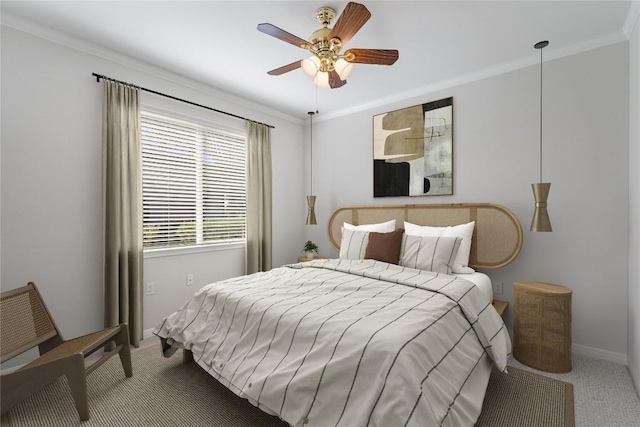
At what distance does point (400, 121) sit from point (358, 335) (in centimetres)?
293

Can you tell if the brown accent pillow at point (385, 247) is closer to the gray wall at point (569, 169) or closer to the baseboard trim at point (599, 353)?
the gray wall at point (569, 169)

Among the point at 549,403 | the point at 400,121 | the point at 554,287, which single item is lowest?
the point at 549,403

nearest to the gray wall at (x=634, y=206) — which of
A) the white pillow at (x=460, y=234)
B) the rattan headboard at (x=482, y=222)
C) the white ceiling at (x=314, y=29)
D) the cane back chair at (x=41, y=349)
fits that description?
the white ceiling at (x=314, y=29)

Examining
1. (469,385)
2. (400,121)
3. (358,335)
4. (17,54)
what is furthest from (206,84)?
(469,385)

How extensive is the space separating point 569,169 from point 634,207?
0.55 meters

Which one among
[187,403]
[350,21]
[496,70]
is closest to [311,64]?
[350,21]

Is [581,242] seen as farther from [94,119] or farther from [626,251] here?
[94,119]

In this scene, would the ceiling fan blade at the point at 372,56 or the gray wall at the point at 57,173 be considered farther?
the gray wall at the point at 57,173

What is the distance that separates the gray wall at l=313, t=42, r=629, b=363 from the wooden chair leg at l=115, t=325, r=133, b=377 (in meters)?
3.24

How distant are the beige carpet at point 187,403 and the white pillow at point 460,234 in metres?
0.88

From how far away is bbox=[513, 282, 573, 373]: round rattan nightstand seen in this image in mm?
2289

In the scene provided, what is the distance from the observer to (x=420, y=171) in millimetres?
3555

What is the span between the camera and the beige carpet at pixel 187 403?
5.84ft

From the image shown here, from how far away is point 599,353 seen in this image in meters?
2.56
